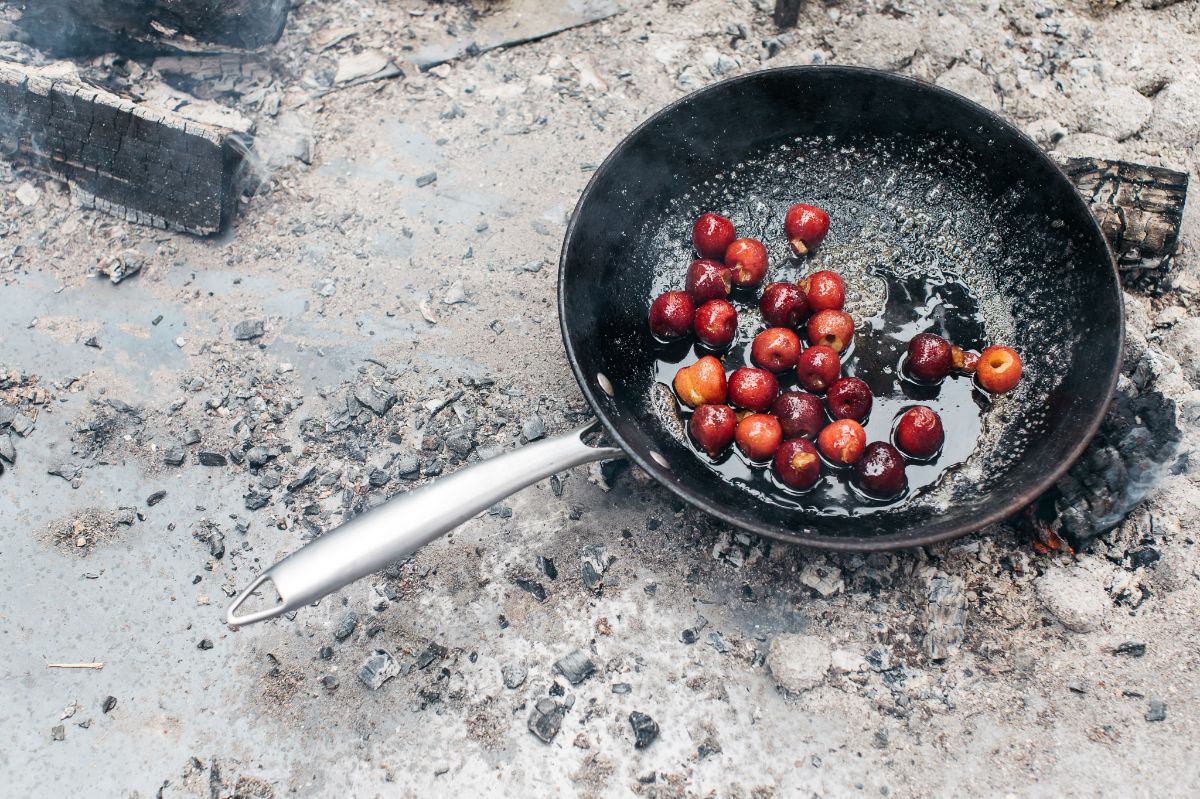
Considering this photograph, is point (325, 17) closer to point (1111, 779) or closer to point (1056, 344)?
point (1056, 344)

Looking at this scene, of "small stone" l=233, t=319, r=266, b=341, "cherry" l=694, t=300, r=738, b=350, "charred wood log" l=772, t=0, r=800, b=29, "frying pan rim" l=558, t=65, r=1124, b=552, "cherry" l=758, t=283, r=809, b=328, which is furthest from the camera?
"charred wood log" l=772, t=0, r=800, b=29

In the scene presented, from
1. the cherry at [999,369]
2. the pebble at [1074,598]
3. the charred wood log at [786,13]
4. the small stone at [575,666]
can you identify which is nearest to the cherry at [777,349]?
the cherry at [999,369]

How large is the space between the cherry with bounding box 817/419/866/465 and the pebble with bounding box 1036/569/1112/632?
0.83 metres

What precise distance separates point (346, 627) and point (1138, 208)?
360 centimetres

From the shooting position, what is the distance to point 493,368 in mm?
3400

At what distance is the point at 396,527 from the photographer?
7.43 feet

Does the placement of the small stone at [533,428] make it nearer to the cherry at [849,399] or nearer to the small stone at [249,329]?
the cherry at [849,399]

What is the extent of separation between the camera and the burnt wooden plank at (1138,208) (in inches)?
126

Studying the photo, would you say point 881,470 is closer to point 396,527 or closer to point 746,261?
point 746,261

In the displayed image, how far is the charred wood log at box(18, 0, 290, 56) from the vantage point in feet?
12.9

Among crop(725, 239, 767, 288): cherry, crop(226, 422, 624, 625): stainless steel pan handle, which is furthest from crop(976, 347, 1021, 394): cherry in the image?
crop(226, 422, 624, 625): stainless steel pan handle

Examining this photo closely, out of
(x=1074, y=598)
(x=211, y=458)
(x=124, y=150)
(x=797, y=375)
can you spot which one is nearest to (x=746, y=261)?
(x=797, y=375)

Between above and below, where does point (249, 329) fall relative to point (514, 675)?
above

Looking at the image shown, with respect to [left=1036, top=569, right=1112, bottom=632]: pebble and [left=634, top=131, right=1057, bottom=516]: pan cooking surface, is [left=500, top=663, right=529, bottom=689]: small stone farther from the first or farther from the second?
[left=1036, top=569, right=1112, bottom=632]: pebble
